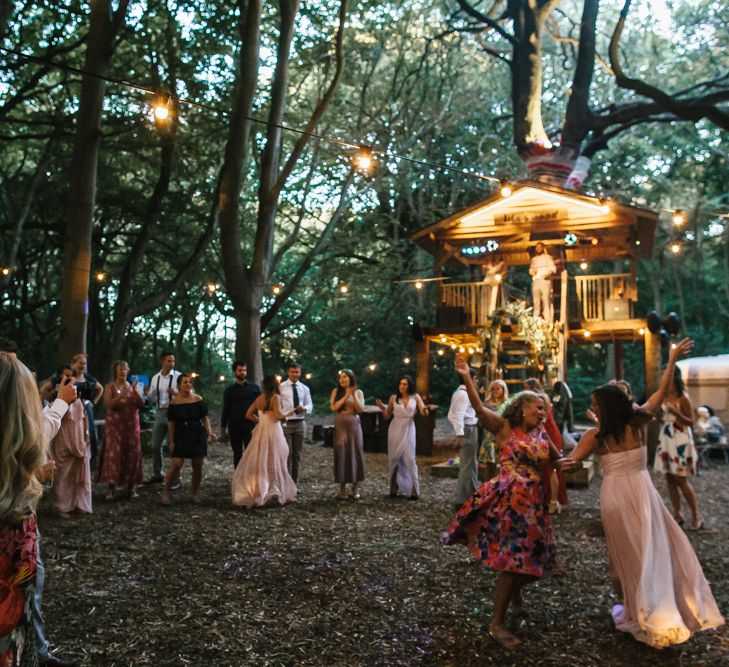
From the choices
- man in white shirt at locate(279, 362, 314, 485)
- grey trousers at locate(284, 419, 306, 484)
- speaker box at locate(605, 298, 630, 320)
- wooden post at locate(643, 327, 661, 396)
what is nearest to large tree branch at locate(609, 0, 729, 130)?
speaker box at locate(605, 298, 630, 320)

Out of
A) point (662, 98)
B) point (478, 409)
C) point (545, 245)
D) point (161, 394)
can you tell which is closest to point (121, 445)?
point (161, 394)

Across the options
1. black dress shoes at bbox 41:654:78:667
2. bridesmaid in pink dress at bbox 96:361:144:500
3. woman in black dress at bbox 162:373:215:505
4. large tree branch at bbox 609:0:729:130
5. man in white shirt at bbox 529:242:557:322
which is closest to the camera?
black dress shoes at bbox 41:654:78:667

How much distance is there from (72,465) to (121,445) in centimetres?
106

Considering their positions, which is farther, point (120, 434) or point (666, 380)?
point (120, 434)

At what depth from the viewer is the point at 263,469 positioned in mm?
9602

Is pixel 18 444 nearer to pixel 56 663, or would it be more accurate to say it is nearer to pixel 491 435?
pixel 56 663

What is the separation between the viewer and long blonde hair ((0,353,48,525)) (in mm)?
2477

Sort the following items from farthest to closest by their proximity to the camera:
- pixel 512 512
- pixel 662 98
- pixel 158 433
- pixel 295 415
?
1. pixel 662 98
2. pixel 158 433
3. pixel 295 415
4. pixel 512 512

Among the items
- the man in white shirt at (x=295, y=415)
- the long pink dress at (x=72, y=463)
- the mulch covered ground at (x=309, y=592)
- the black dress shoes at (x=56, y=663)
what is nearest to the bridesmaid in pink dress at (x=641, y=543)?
the mulch covered ground at (x=309, y=592)

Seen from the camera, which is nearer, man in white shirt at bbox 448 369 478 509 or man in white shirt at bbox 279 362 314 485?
man in white shirt at bbox 448 369 478 509

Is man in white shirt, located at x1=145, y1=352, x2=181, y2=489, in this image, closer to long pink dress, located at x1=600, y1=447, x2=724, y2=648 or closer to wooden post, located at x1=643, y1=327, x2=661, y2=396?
long pink dress, located at x1=600, y1=447, x2=724, y2=648

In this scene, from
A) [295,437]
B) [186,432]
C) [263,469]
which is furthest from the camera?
[295,437]

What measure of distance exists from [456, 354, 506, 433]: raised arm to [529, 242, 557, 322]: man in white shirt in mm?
13018

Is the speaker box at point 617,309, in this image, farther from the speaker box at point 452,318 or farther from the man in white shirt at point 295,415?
the man in white shirt at point 295,415
